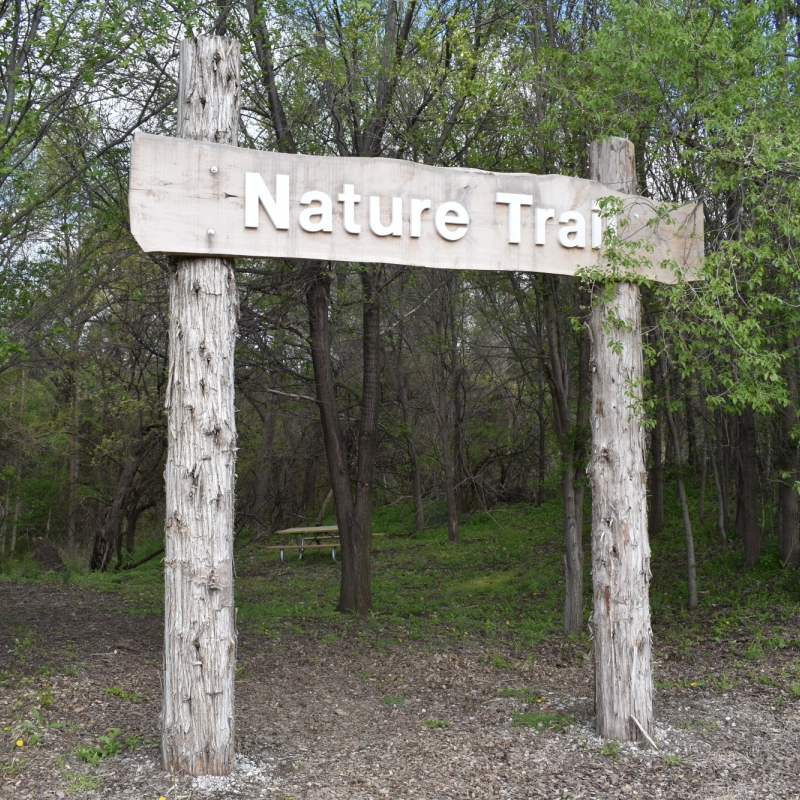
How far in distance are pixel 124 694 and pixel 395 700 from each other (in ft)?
6.53

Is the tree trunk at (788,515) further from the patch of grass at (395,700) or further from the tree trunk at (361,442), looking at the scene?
the patch of grass at (395,700)

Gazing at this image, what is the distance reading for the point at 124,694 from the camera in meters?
6.06

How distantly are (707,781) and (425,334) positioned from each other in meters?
14.5

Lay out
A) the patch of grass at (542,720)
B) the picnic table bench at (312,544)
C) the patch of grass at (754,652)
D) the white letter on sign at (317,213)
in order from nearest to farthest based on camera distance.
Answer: the white letter on sign at (317,213) → the patch of grass at (542,720) → the patch of grass at (754,652) → the picnic table bench at (312,544)

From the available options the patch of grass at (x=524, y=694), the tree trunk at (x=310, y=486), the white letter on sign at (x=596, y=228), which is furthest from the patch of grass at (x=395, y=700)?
the tree trunk at (x=310, y=486)

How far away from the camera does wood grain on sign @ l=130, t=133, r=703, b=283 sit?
4.59m

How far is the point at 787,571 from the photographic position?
1016cm

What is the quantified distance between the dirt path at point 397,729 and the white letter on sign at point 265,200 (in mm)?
3019

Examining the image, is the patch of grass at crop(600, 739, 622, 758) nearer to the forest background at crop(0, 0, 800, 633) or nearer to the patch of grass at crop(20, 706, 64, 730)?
the forest background at crop(0, 0, 800, 633)

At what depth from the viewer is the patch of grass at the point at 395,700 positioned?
20.5ft

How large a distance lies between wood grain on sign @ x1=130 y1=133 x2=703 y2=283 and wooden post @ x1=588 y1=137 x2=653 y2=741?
1.47 ft

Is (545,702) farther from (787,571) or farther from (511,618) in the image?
(787,571)

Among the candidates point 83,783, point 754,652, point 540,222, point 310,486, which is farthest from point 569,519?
point 310,486

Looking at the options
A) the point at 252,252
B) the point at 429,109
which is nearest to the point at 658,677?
the point at 252,252
